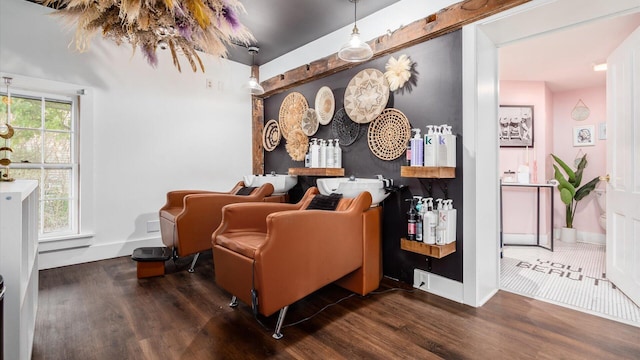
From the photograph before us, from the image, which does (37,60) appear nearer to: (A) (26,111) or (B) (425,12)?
(A) (26,111)

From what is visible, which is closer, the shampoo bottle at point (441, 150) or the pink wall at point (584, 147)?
the shampoo bottle at point (441, 150)

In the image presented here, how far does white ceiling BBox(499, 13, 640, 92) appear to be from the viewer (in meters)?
2.83

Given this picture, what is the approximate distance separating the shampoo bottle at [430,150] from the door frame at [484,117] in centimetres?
22

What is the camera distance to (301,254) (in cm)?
188

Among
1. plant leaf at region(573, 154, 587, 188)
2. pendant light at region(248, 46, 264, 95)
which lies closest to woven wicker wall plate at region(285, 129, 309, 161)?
pendant light at region(248, 46, 264, 95)

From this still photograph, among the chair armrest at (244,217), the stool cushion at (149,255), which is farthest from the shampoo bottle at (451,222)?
the stool cushion at (149,255)

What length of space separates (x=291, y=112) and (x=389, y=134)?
1586 mm

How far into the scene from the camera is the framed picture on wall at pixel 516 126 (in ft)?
14.0

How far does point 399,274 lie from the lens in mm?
2699

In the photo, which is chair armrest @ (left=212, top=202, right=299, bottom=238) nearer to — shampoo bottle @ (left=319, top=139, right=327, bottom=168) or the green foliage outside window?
shampoo bottle @ (left=319, top=139, right=327, bottom=168)

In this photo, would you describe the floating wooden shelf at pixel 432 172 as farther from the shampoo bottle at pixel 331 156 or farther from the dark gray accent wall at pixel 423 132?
the shampoo bottle at pixel 331 156

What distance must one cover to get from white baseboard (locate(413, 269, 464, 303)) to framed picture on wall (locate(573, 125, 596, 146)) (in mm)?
A: 3705

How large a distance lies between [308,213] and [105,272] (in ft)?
7.79

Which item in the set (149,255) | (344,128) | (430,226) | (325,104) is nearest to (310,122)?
(325,104)
